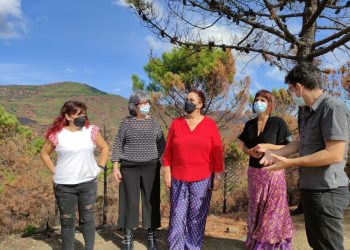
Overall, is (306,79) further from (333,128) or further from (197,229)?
(197,229)

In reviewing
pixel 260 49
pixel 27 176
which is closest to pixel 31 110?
pixel 27 176

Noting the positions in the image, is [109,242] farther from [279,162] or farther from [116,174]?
[279,162]

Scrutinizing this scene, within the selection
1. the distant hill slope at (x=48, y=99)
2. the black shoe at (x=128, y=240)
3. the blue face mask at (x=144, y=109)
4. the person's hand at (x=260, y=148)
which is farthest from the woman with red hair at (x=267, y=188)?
the distant hill slope at (x=48, y=99)

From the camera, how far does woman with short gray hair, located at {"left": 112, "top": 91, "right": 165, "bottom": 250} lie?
3.78 meters

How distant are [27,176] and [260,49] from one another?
10.5 metres

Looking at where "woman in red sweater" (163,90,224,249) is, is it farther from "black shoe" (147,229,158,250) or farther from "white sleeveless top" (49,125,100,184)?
"white sleeveless top" (49,125,100,184)

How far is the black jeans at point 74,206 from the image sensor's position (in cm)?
344

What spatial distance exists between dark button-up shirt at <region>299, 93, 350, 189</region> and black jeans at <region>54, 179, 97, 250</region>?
1990 mm

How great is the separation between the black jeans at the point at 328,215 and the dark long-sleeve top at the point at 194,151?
1.49 m

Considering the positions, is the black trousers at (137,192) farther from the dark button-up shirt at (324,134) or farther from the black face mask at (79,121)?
the dark button-up shirt at (324,134)

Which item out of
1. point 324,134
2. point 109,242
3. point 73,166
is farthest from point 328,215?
point 109,242

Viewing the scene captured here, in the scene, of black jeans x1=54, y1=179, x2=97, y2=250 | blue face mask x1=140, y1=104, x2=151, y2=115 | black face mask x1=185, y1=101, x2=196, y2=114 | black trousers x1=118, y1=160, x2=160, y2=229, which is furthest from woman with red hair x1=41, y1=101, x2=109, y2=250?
black face mask x1=185, y1=101, x2=196, y2=114

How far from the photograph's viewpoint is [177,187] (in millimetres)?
3662

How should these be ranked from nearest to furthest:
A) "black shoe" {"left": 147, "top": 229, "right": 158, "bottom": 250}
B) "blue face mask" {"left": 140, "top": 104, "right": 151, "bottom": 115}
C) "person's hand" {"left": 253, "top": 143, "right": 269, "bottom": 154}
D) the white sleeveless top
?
"person's hand" {"left": 253, "top": 143, "right": 269, "bottom": 154} < the white sleeveless top < "blue face mask" {"left": 140, "top": 104, "right": 151, "bottom": 115} < "black shoe" {"left": 147, "top": 229, "right": 158, "bottom": 250}
